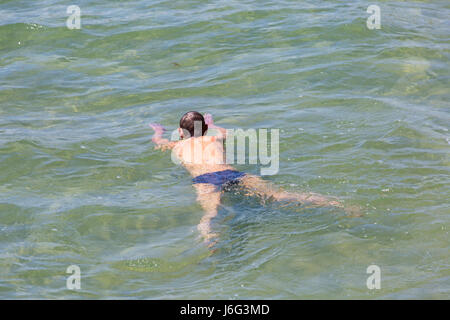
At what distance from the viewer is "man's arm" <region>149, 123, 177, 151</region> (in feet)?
26.1

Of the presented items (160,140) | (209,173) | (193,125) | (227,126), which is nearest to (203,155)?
(209,173)

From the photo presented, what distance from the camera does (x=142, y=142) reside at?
8297mm

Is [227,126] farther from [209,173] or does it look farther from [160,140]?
[209,173]

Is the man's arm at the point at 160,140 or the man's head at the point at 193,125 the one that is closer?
the man's head at the point at 193,125

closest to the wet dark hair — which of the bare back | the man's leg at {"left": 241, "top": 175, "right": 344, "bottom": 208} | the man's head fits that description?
the man's head

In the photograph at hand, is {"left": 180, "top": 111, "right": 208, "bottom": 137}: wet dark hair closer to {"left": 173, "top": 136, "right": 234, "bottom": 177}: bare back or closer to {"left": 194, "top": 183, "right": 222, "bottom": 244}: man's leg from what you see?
{"left": 173, "top": 136, "right": 234, "bottom": 177}: bare back

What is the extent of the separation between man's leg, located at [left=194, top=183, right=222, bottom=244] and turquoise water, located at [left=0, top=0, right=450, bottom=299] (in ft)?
0.30

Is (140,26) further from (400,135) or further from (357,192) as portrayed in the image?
(357,192)

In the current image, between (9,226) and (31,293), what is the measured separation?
4.30 ft

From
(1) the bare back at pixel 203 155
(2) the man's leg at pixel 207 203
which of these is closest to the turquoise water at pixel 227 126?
(2) the man's leg at pixel 207 203

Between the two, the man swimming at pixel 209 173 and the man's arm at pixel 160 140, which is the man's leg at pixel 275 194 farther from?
the man's arm at pixel 160 140

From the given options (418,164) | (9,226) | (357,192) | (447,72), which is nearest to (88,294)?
(9,226)

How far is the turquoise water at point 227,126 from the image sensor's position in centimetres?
560

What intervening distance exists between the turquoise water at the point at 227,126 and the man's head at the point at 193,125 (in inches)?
20.5
